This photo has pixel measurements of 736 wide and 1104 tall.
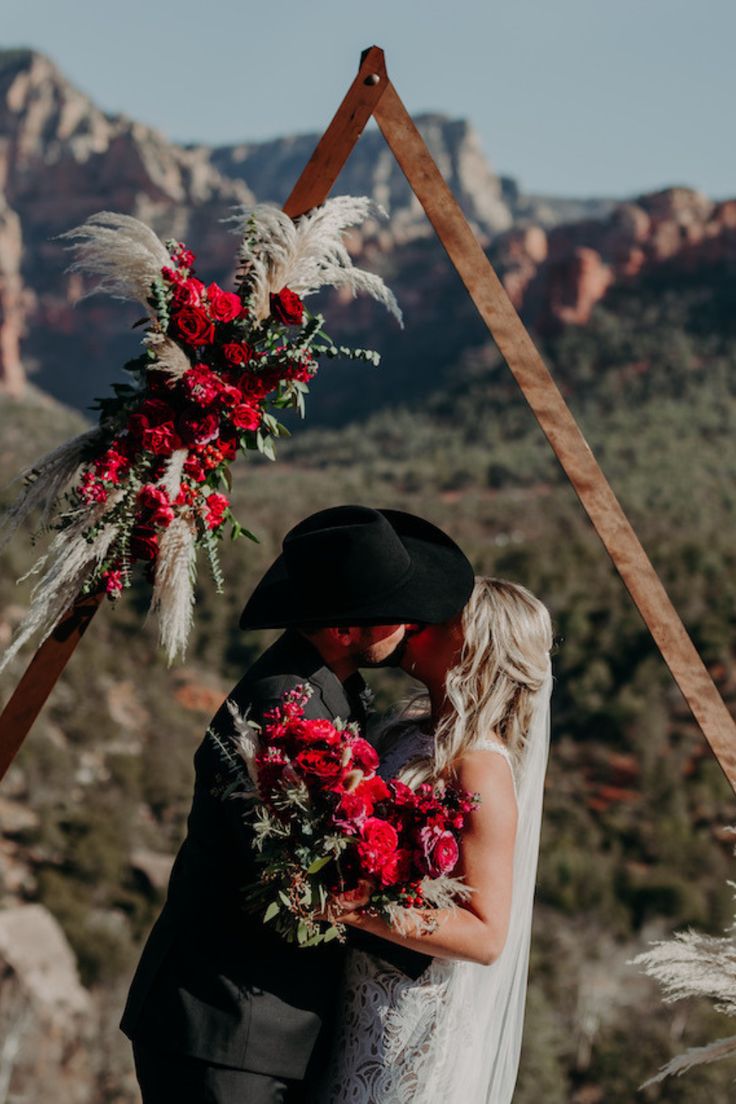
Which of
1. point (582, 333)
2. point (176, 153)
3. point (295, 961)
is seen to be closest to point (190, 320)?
point (295, 961)

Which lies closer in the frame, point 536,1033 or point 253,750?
point 253,750

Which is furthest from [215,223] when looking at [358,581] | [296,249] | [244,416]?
[358,581]

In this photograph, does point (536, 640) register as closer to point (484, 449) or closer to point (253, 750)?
point (253, 750)

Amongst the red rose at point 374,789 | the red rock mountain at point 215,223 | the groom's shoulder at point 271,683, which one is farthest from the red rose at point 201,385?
the red rock mountain at point 215,223

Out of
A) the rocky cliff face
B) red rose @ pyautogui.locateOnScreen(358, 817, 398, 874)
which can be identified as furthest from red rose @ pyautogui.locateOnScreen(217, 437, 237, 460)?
the rocky cliff face

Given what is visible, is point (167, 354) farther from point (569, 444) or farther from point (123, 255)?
point (569, 444)

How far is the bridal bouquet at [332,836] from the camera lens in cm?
222

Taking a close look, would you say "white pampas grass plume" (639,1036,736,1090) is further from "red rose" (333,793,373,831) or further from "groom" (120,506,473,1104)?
"red rose" (333,793,373,831)

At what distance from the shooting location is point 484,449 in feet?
139

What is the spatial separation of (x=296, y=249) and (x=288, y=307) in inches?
5.5

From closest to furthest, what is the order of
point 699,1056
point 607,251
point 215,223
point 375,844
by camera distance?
point 375,844 → point 699,1056 → point 607,251 → point 215,223

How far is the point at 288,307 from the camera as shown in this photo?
2787mm

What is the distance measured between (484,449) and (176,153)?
183 ft

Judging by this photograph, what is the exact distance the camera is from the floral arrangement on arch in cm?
272
